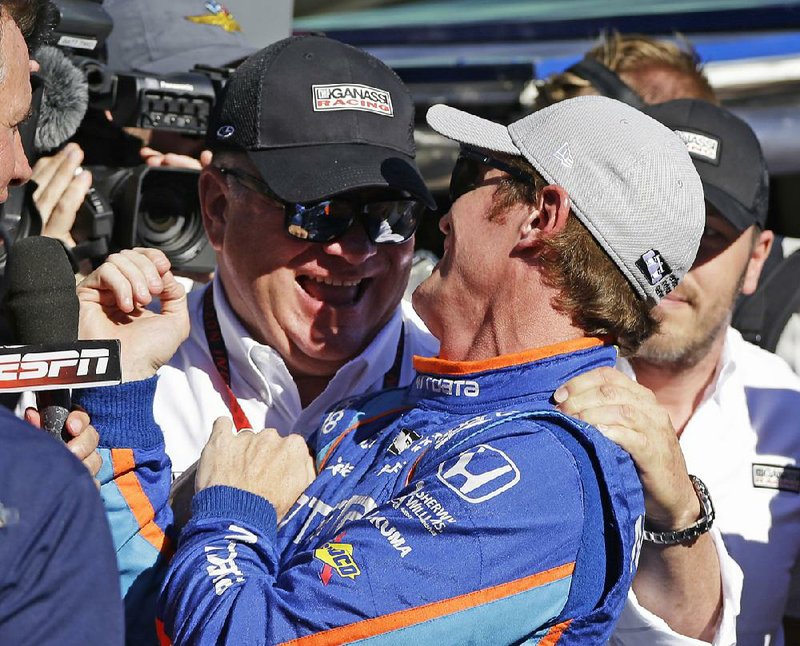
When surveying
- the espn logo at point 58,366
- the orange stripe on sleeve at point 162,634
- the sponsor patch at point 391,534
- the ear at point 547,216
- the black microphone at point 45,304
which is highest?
the ear at point 547,216

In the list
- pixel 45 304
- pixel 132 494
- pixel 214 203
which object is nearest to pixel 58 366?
pixel 45 304

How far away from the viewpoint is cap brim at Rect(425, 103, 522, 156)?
2020 millimetres

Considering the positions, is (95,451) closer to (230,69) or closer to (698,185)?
(698,185)

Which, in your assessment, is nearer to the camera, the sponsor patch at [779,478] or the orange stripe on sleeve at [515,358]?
the orange stripe on sleeve at [515,358]

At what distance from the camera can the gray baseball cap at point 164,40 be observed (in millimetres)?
3113

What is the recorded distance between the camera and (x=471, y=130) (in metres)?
2.07

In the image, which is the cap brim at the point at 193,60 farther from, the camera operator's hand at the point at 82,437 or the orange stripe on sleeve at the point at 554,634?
the orange stripe on sleeve at the point at 554,634

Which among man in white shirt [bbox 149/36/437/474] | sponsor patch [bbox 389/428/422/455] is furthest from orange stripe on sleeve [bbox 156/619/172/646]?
man in white shirt [bbox 149/36/437/474]

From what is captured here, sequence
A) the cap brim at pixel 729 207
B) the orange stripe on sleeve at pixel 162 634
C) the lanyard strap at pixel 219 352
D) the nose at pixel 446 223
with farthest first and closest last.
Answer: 1. the cap brim at pixel 729 207
2. the lanyard strap at pixel 219 352
3. the nose at pixel 446 223
4. the orange stripe on sleeve at pixel 162 634

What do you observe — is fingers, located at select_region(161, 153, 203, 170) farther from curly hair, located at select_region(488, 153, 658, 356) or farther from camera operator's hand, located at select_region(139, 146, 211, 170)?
curly hair, located at select_region(488, 153, 658, 356)

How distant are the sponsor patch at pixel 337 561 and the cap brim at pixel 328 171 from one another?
2.97 ft

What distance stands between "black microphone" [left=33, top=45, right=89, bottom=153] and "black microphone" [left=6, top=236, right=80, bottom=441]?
0.76 m

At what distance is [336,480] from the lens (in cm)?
200

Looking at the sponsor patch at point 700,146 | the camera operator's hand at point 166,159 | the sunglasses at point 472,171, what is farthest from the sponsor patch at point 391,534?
the sponsor patch at point 700,146
